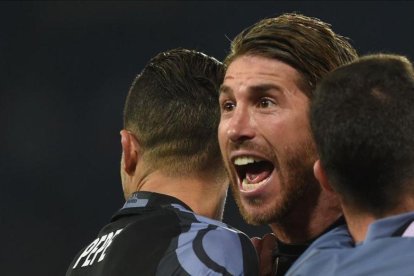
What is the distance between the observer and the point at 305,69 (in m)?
2.20

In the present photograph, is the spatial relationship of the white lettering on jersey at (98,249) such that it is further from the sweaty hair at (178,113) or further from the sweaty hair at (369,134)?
the sweaty hair at (369,134)

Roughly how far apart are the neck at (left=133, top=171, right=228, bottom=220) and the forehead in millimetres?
264

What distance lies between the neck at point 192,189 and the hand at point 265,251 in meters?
0.13

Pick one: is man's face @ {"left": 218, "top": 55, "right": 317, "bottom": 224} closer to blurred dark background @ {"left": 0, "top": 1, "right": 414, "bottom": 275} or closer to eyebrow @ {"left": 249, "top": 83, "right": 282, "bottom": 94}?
eyebrow @ {"left": 249, "top": 83, "right": 282, "bottom": 94}

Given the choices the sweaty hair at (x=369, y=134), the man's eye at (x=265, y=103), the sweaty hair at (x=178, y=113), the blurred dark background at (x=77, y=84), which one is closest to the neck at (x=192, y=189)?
the sweaty hair at (x=178, y=113)

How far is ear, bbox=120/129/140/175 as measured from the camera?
2.38m

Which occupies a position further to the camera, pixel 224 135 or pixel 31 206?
pixel 31 206

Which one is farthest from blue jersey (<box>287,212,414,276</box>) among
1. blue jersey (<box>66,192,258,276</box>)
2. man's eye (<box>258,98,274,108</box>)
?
man's eye (<box>258,98,274,108</box>)

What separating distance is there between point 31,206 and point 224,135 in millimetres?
6184

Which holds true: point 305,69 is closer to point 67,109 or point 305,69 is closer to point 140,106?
point 140,106

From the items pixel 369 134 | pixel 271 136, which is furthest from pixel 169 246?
pixel 369 134

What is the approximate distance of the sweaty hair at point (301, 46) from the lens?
2.20m

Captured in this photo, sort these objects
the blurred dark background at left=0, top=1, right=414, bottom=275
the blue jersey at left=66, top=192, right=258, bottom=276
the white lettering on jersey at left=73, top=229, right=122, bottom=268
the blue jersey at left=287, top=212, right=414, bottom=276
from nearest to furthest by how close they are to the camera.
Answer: the blue jersey at left=287, top=212, right=414, bottom=276 < the blue jersey at left=66, top=192, right=258, bottom=276 < the white lettering on jersey at left=73, top=229, right=122, bottom=268 < the blurred dark background at left=0, top=1, right=414, bottom=275

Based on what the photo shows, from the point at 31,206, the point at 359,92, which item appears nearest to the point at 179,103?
the point at 359,92
